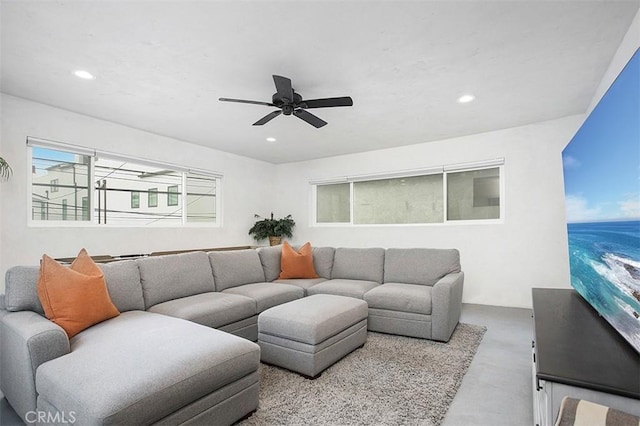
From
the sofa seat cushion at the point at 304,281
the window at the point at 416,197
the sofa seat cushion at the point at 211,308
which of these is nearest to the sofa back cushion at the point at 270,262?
the sofa seat cushion at the point at 304,281

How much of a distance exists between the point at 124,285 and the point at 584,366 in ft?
9.72

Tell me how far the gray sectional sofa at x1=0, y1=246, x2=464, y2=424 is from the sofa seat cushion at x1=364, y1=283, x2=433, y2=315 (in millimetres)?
10

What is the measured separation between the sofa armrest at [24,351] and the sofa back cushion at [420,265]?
3117 millimetres

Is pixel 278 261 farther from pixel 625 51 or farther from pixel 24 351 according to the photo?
pixel 625 51

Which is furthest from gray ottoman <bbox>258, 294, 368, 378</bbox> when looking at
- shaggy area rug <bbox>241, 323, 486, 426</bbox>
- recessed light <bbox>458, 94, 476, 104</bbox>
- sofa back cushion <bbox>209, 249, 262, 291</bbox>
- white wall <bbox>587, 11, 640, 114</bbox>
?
white wall <bbox>587, 11, 640, 114</bbox>

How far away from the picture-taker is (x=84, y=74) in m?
2.77

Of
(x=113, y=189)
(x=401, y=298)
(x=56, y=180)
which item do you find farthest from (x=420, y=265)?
(x=56, y=180)

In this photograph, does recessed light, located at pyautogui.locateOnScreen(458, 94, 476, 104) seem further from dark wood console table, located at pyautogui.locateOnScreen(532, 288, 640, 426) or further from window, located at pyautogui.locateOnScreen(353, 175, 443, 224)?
dark wood console table, located at pyautogui.locateOnScreen(532, 288, 640, 426)

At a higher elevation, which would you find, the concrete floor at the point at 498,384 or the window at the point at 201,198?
the window at the point at 201,198

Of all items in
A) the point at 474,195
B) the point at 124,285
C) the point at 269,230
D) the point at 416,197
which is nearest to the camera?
the point at 124,285

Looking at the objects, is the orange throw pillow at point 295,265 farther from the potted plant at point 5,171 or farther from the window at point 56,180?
the potted plant at point 5,171

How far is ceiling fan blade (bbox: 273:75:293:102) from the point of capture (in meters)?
2.37

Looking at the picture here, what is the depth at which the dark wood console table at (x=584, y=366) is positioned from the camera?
102 centimetres

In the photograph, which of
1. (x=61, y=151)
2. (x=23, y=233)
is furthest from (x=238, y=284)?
(x=61, y=151)
